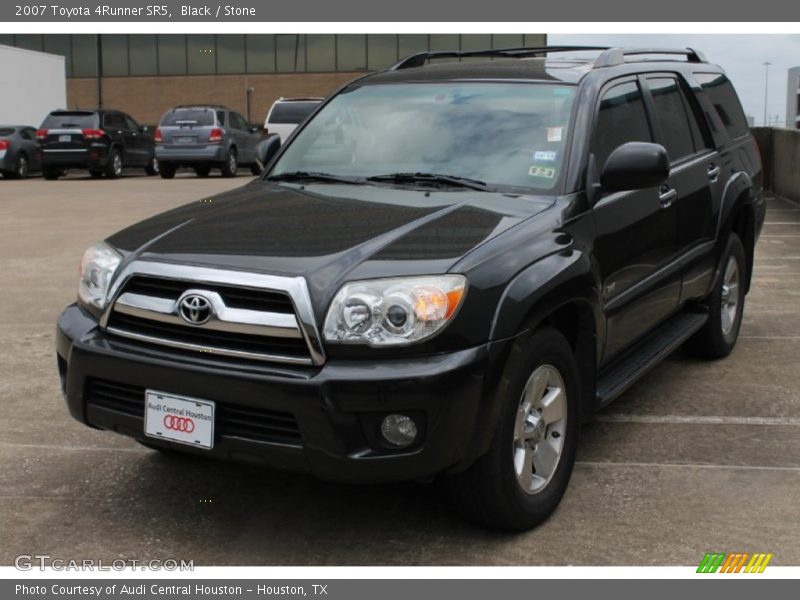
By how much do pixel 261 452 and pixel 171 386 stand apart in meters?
0.39

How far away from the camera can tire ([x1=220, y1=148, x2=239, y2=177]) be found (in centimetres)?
2405

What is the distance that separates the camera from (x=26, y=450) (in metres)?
4.72

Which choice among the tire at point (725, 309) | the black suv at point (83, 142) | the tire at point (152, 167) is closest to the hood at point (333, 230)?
the tire at point (725, 309)

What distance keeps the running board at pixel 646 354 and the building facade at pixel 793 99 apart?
67.3 feet

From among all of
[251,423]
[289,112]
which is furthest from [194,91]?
[251,423]

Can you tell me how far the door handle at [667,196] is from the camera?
16.4 ft

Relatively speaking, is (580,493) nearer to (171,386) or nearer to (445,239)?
(445,239)

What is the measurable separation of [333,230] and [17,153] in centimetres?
2306

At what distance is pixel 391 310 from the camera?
11.0ft

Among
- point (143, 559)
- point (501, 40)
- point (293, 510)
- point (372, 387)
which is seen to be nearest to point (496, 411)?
point (372, 387)

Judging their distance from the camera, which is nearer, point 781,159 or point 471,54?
point 471,54

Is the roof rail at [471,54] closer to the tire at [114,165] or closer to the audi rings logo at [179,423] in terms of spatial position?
the audi rings logo at [179,423]

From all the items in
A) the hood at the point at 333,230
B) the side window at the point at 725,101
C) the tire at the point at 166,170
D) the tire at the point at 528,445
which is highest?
the side window at the point at 725,101

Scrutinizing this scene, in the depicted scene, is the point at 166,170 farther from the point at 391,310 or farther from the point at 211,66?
the point at 211,66
